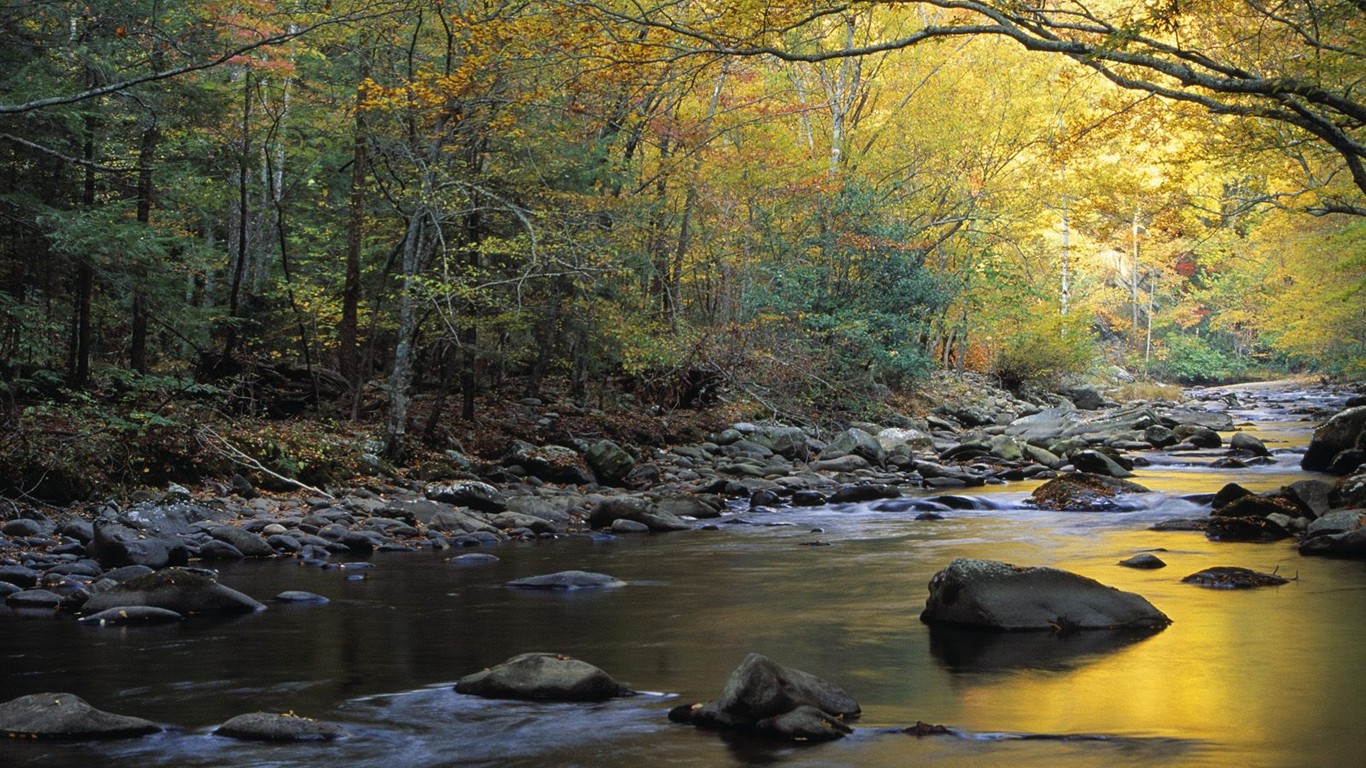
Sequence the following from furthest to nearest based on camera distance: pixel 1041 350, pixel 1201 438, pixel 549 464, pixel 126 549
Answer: pixel 1041 350 < pixel 1201 438 < pixel 549 464 < pixel 126 549

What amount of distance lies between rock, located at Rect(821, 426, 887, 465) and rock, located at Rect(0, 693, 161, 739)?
14.2 m

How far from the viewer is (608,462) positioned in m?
15.1

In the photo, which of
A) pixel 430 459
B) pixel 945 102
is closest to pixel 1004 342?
pixel 945 102

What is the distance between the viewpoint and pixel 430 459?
14.6 metres

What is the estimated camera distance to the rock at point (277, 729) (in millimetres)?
4473

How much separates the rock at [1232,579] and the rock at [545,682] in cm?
478

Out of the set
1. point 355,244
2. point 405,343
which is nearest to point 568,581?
point 405,343

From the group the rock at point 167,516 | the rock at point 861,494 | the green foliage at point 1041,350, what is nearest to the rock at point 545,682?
the rock at point 167,516

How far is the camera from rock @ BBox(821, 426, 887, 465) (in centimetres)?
1833

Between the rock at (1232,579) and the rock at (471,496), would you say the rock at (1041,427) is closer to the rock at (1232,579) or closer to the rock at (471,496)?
the rock at (471,496)

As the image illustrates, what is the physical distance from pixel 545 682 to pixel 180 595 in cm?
337

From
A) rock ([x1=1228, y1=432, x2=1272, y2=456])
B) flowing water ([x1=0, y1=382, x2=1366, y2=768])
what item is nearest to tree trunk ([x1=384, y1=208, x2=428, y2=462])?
flowing water ([x1=0, y1=382, x2=1366, y2=768])

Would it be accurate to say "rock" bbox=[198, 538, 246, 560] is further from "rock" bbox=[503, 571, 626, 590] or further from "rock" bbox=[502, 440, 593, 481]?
"rock" bbox=[502, 440, 593, 481]

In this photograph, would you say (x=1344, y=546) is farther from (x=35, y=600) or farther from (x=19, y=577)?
(x=19, y=577)
